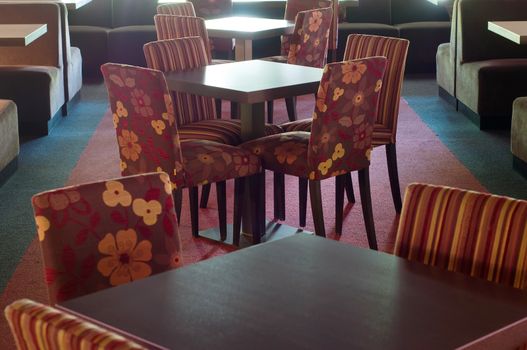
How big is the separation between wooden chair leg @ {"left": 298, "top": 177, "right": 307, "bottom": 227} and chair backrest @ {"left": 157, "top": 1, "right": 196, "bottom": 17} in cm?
258

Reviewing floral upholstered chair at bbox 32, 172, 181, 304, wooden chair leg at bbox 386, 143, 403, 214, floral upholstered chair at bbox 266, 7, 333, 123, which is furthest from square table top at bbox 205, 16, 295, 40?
floral upholstered chair at bbox 32, 172, 181, 304

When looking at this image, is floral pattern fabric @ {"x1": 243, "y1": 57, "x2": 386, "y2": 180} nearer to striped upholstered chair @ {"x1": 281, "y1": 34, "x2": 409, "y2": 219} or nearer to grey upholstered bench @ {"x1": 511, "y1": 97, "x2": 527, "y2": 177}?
striped upholstered chair @ {"x1": 281, "y1": 34, "x2": 409, "y2": 219}

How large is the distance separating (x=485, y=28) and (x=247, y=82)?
3344 mm

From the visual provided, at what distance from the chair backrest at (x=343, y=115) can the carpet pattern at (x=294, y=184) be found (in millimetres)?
537

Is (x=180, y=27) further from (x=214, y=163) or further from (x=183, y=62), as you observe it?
(x=214, y=163)

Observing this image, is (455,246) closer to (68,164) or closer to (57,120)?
(68,164)

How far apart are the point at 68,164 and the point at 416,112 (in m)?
2.89

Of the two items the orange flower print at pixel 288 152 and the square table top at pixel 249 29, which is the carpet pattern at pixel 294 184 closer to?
the orange flower print at pixel 288 152

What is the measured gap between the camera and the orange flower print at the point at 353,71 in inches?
159

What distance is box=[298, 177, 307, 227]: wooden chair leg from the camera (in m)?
4.73

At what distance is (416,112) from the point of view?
24.9ft

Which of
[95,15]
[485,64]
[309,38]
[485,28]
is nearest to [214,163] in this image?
[309,38]

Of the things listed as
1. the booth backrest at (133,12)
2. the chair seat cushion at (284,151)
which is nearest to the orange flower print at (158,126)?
the chair seat cushion at (284,151)

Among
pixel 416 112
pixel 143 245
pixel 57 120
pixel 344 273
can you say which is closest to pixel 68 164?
pixel 57 120
